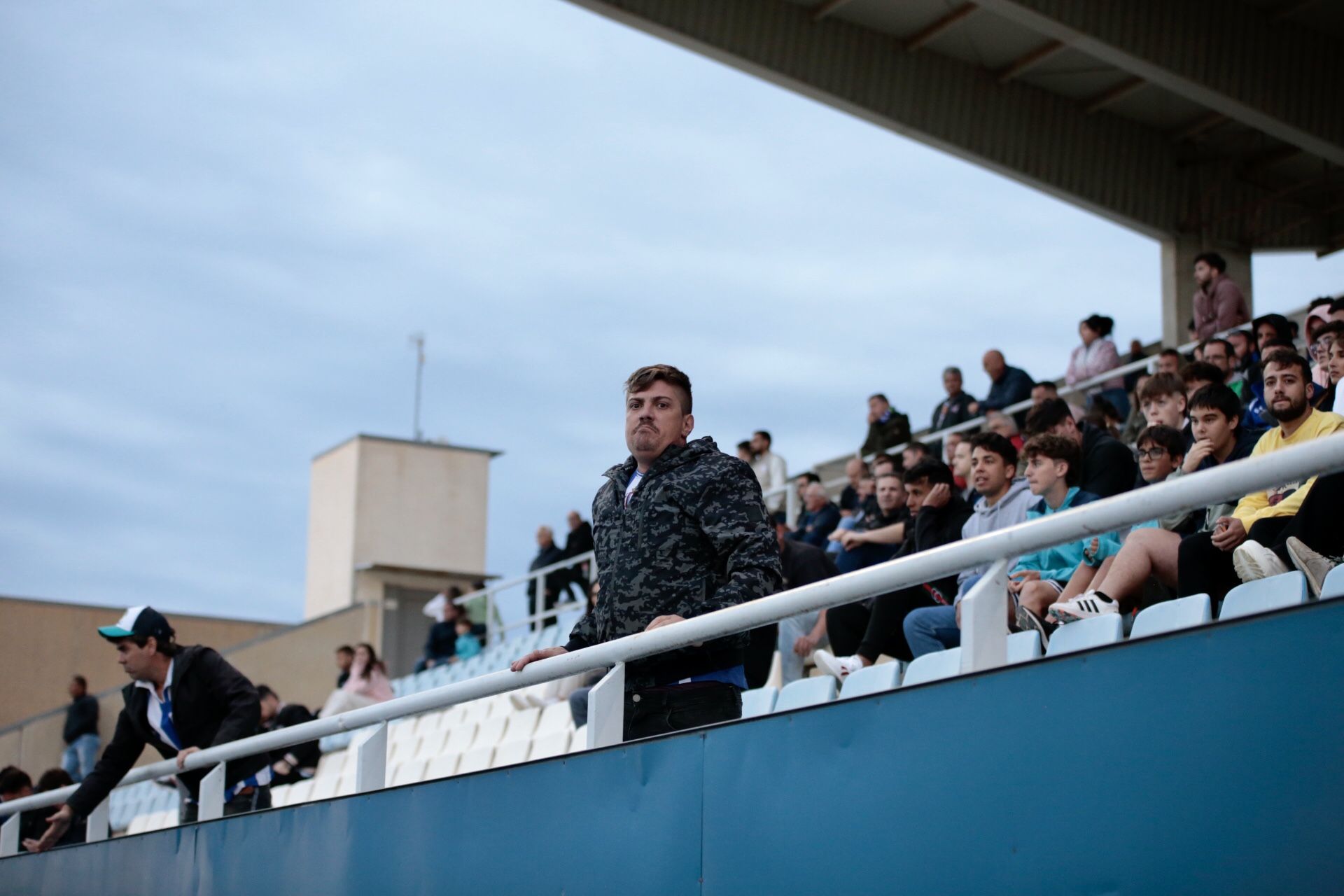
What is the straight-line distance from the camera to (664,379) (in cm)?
418

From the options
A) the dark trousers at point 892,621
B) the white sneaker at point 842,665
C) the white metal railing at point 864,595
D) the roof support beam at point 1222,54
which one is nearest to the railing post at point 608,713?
the white metal railing at point 864,595

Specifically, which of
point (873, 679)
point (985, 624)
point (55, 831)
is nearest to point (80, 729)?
point (55, 831)

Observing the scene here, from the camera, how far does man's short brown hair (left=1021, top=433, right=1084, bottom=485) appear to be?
5.86 meters

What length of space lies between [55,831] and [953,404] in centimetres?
892

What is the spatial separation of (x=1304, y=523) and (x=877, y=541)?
14.9ft

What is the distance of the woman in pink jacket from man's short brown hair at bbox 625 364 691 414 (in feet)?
31.1

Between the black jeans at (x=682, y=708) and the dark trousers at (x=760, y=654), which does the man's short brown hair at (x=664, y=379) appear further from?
the dark trousers at (x=760, y=654)

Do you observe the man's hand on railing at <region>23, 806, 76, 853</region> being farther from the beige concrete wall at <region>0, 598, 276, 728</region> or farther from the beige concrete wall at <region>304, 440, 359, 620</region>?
the beige concrete wall at <region>304, 440, 359, 620</region>

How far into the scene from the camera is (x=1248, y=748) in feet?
8.66

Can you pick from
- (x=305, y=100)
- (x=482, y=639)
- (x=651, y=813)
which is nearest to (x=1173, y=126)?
(x=482, y=639)

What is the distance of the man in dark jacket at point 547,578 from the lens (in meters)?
16.0

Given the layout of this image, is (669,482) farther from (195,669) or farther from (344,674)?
(344,674)

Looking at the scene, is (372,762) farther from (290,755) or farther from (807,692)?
(290,755)

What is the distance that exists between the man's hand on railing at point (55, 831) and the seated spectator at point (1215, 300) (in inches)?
363
